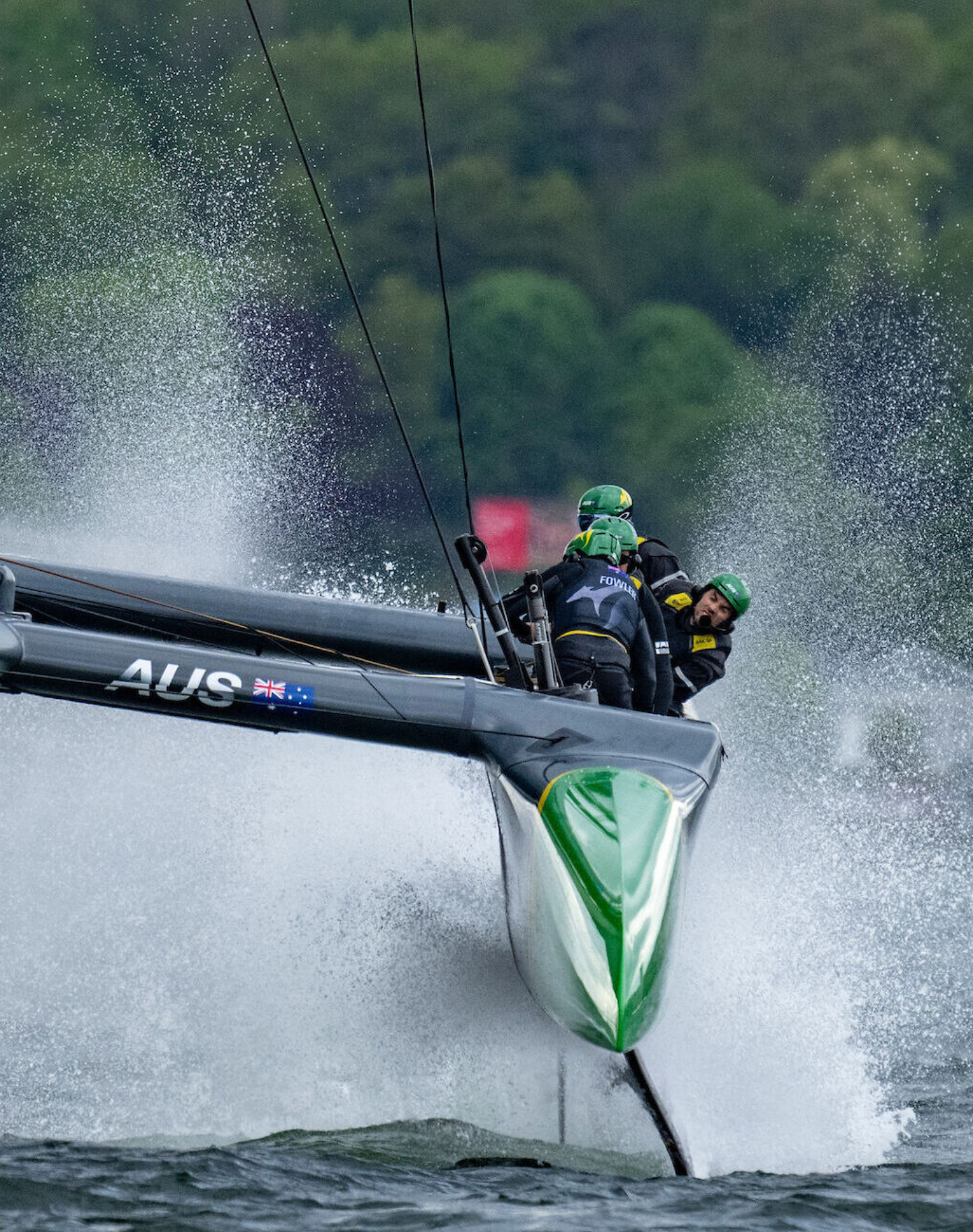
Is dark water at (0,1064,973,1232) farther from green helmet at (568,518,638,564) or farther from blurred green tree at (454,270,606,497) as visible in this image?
blurred green tree at (454,270,606,497)

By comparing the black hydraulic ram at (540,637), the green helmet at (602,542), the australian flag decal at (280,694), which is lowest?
the australian flag decal at (280,694)

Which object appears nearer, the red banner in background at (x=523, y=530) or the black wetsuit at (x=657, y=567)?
the black wetsuit at (x=657, y=567)

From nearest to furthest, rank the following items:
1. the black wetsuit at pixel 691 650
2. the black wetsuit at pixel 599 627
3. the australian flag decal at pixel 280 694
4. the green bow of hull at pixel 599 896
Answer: the green bow of hull at pixel 599 896 < the australian flag decal at pixel 280 694 < the black wetsuit at pixel 599 627 < the black wetsuit at pixel 691 650

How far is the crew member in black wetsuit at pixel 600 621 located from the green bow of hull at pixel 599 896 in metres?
0.76

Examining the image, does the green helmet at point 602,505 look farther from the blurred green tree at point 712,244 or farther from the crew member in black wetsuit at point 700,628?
the blurred green tree at point 712,244

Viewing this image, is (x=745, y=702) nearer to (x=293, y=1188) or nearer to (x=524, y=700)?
(x=524, y=700)

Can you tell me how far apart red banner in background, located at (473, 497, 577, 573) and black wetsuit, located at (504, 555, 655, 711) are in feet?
16.2

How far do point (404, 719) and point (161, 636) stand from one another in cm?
132

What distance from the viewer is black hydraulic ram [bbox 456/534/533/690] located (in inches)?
180

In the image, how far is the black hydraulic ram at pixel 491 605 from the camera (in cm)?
Result: 457

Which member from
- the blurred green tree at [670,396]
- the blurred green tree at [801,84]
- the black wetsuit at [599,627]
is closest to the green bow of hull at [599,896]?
the black wetsuit at [599,627]

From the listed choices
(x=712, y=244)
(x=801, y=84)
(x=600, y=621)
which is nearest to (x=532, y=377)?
(x=712, y=244)

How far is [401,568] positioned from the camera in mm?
11766

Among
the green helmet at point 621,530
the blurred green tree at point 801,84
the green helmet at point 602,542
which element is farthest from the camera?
the blurred green tree at point 801,84
